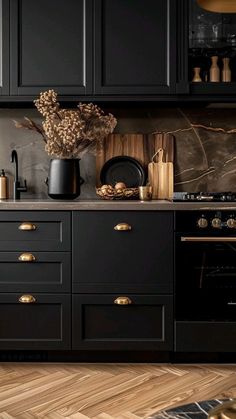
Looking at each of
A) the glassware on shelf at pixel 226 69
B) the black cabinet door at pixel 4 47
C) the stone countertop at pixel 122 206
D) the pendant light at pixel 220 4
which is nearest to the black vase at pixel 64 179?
the stone countertop at pixel 122 206

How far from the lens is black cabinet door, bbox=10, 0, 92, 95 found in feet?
9.27

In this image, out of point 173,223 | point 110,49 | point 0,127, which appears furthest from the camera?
point 0,127

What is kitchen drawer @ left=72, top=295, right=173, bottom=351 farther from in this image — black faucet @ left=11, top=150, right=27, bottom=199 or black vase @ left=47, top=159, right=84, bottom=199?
black faucet @ left=11, top=150, right=27, bottom=199

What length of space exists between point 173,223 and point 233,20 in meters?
1.29

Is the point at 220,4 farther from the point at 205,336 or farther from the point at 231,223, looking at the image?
the point at 205,336

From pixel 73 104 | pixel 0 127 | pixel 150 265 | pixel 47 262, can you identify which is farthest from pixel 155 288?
pixel 0 127

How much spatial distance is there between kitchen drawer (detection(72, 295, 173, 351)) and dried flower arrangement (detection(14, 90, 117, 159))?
2.97ft

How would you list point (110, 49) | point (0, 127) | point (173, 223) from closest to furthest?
point (173, 223) < point (110, 49) < point (0, 127)

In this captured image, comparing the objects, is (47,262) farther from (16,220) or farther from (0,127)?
(0,127)

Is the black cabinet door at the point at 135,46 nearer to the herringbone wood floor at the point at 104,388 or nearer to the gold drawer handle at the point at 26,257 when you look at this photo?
the gold drawer handle at the point at 26,257

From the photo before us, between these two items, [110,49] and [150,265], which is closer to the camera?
[150,265]

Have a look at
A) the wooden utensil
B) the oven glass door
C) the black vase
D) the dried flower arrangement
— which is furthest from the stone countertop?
the wooden utensil

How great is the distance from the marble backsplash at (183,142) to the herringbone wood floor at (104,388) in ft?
3.82

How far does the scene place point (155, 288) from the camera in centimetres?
264
